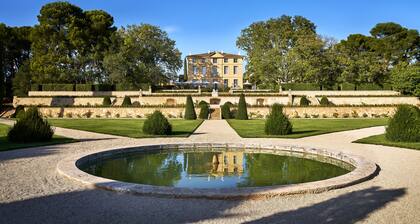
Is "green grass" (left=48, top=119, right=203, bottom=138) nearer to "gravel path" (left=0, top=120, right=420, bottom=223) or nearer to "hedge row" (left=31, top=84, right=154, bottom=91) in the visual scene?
"gravel path" (left=0, top=120, right=420, bottom=223)

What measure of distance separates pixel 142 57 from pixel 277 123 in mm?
34750

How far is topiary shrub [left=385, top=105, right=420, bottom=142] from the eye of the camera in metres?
13.2

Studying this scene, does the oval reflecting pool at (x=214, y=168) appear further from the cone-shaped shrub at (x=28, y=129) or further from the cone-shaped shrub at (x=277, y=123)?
the cone-shaped shrub at (x=277, y=123)

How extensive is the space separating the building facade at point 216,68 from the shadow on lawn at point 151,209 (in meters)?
64.2

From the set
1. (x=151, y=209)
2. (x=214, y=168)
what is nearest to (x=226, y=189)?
(x=151, y=209)

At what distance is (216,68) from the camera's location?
71062 mm

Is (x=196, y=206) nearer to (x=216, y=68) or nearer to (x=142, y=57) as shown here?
(x=142, y=57)

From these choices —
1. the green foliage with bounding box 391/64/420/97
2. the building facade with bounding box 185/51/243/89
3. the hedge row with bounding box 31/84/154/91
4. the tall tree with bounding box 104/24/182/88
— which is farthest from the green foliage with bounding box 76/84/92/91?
the green foliage with bounding box 391/64/420/97

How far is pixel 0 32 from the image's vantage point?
1924 inches

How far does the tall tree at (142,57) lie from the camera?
1758 inches

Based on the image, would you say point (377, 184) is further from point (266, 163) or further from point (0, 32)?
point (0, 32)

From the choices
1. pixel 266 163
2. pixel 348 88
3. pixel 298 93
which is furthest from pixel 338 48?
pixel 266 163

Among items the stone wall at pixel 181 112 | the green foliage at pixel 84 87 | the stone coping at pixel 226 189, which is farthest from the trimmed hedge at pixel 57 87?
the stone coping at pixel 226 189

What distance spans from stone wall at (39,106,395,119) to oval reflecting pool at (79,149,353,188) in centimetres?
2023
